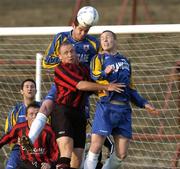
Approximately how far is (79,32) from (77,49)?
0.59 ft

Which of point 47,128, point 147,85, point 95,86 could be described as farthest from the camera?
point 147,85

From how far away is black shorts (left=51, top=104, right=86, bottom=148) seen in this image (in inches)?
362

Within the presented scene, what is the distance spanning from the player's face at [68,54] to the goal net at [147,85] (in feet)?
5.45

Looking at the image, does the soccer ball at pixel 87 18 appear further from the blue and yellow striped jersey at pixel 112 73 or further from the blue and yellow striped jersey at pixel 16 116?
the blue and yellow striped jersey at pixel 16 116

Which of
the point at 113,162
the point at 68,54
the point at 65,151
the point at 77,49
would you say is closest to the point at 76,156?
the point at 65,151

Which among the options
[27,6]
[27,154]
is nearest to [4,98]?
[27,154]

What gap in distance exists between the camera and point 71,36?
32.0ft

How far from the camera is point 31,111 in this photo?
32.1 feet

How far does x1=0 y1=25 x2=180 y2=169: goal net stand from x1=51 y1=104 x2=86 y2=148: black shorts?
184 centimetres

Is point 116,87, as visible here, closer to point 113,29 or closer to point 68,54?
point 68,54

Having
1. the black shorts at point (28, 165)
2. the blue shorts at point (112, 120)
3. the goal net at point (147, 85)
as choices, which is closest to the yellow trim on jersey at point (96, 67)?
the blue shorts at point (112, 120)

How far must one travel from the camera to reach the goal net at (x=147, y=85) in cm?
1162

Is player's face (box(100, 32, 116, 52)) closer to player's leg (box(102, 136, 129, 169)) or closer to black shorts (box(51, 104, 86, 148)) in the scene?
black shorts (box(51, 104, 86, 148))

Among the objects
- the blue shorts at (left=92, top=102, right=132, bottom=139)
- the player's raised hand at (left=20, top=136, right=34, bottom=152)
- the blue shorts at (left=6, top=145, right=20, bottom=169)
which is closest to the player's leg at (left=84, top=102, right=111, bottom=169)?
the blue shorts at (left=92, top=102, right=132, bottom=139)
